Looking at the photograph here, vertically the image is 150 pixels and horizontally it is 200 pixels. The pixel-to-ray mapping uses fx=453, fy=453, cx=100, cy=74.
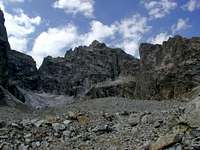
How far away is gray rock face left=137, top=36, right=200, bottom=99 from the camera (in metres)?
58.3

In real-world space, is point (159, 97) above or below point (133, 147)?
above

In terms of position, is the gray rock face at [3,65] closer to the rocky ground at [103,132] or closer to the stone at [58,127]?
the rocky ground at [103,132]

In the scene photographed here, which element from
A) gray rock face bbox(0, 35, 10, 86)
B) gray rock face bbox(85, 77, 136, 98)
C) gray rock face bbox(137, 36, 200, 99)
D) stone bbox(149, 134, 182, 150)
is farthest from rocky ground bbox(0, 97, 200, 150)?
gray rock face bbox(0, 35, 10, 86)

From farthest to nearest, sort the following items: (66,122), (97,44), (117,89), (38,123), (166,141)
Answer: (97,44) → (117,89) → (38,123) → (66,122) → (166,141)

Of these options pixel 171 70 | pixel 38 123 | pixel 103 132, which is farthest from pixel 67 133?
pixel 171 70

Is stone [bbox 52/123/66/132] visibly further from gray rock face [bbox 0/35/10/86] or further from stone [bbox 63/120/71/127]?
gray rock face [bbox 0/35/10/86]

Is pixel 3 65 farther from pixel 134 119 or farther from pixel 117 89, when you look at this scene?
pixel 134 119

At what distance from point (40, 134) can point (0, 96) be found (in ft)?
159

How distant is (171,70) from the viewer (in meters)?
63.0

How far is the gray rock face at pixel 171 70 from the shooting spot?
58.3m

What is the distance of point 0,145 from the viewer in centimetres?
1983

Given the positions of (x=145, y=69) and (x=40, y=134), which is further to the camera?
(x=145, y=69)

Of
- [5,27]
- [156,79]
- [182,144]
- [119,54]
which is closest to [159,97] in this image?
[156,79]

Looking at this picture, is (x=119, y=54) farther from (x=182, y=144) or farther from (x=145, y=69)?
(x=182, y=144)
